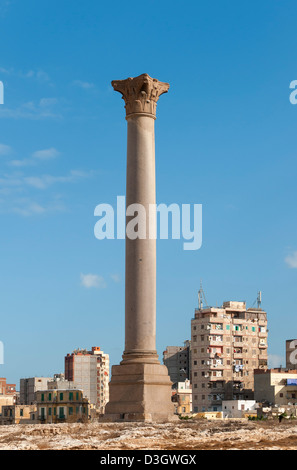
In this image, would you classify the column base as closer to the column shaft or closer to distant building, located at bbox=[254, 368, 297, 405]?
the column shaft

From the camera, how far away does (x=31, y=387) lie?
146 m

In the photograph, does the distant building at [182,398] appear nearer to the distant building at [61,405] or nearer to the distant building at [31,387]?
the distant building at [61,405]

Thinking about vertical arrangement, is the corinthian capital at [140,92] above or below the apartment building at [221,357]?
above

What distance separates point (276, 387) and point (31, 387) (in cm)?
5801

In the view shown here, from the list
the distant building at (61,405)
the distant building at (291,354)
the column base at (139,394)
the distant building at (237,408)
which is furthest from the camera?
the distant building at (291,354)

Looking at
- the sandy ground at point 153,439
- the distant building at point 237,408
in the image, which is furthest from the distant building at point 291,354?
the sandy ground at point 153,439

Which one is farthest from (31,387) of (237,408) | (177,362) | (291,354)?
(237,408)

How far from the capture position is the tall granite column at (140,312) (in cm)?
3669

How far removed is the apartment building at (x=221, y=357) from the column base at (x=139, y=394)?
7563 cm

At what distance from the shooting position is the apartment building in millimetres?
113812

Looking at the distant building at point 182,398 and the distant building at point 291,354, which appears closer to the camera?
the distant building at point 182,398

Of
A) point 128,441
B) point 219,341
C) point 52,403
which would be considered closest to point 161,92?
point 128,441

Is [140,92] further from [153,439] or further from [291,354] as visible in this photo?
[291,354]

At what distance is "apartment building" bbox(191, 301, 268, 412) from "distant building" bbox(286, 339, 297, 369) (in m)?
3.90
